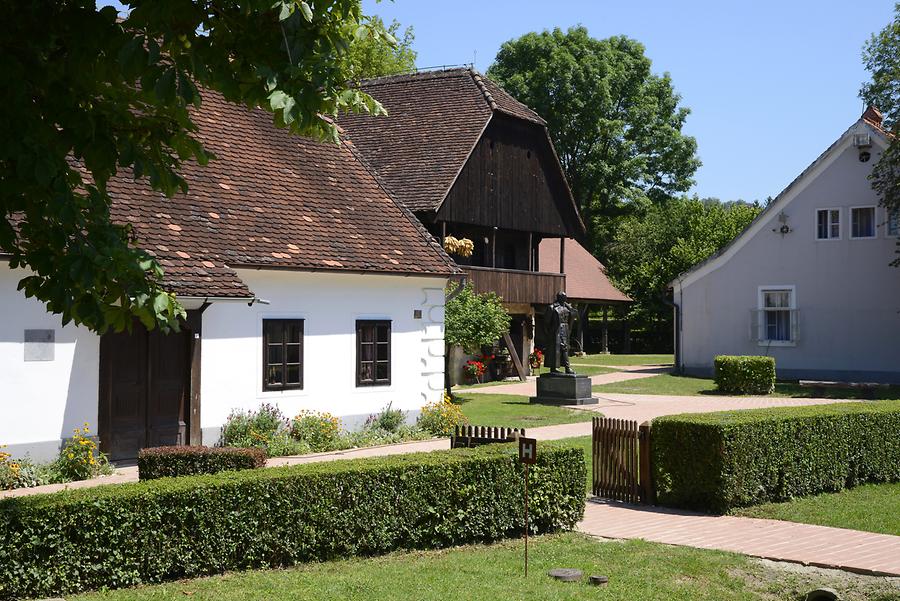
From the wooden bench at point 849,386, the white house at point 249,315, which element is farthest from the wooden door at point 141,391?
the wooden bench at point 849,386

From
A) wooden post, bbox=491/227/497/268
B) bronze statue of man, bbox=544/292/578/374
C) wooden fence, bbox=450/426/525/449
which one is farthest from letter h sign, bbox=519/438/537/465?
wooden post, bbox=491/227/497/268

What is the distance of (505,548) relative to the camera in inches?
427

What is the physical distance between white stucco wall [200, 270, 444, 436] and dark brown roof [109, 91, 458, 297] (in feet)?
1.60

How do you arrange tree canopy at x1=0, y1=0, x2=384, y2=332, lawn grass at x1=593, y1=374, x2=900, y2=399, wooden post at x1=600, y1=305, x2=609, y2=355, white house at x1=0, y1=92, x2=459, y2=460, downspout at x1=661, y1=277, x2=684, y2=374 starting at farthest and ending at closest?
1. wooden post at x1=600, y1=305, x2=609, y2=355
2. downspout at x1=661, y1=277, x2=684, y2=374
3. lawn grass at x1=593, y1=374, x2=900, y2=399
4. white house at x1=0, y1=92, x2=459, y2=460
5. tree canopy at x1=0, y1=0, x2=384, y2=332

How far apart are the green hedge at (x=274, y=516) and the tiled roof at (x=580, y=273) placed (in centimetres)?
3824

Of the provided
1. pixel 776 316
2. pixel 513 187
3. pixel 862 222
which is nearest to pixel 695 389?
pixel 776 316

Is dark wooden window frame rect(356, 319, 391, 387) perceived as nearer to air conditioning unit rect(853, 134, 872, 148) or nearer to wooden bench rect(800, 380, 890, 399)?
wooden bench rect(800, 380, 890, 399)

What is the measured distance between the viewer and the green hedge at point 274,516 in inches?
339

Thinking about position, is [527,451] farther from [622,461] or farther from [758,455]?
[758,455]

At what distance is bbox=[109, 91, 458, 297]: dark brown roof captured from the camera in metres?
17.8

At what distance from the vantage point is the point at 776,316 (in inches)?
1447

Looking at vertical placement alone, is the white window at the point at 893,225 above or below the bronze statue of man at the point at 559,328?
above

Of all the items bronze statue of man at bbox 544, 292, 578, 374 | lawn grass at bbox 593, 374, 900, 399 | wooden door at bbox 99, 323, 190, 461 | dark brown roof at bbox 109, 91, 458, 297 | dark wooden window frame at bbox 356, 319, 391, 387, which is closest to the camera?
wooden door at bbox 99, 323, 190, 461

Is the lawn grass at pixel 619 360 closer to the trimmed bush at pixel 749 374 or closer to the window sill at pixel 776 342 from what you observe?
the window sill at pixel 776 342
